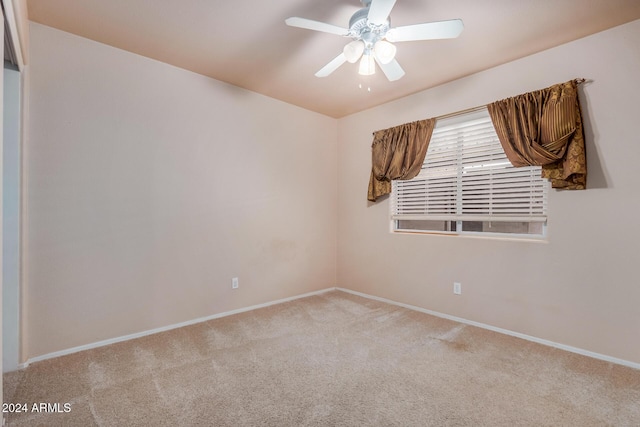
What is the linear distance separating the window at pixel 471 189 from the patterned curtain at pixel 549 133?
15cm

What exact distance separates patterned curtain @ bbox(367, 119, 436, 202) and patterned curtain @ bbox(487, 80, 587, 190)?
2.64 ft

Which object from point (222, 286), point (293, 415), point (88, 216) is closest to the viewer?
point (293, 415)

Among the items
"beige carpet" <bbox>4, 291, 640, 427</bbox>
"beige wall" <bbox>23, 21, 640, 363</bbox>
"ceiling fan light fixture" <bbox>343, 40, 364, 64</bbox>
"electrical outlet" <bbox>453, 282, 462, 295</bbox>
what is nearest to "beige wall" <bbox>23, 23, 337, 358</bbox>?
"beige wall" <bbox>23, 21, 640, 363</bbox>

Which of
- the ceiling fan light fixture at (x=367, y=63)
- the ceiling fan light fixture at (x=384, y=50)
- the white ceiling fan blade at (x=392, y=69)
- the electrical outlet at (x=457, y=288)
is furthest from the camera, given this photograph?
the electrical outlet at (x=457, y=288)

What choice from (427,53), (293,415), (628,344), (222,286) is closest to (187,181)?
(222,286)

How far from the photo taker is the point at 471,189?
3.13 meters

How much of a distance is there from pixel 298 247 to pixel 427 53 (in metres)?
2.56

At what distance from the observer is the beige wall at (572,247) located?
2.28m

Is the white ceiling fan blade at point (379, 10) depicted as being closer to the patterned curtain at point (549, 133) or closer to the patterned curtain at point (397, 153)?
the patterned curtain at point (549, 133)

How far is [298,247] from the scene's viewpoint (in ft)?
13.1

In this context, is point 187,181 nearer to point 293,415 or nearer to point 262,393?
point 262,393

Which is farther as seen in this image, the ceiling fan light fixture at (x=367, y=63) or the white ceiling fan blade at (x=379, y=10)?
the ceiling fan light fixture at (x=367, y=63)

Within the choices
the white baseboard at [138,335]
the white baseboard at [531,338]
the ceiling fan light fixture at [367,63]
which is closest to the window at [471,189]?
the white baseboard at [531,338]

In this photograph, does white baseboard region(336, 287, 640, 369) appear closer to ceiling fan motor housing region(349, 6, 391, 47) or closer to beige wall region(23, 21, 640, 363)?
beige wall region(23, 21, 640, 363)
